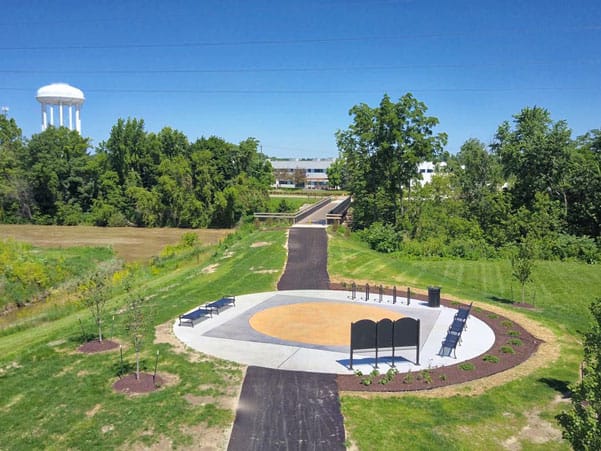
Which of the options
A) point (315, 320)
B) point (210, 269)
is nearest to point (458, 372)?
point (315, 320)

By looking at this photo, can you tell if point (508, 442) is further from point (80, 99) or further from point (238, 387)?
point (80, 99)

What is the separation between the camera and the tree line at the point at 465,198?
3753 cm

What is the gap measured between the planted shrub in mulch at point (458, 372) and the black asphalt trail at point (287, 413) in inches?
34.1

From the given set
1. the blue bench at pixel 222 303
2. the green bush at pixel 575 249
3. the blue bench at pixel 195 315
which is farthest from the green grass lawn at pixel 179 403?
the green bush at pixel 575 249

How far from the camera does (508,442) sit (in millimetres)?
9820

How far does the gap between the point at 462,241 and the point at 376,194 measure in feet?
36.3

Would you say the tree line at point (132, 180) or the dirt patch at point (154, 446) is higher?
the tree line at point (132, 180)

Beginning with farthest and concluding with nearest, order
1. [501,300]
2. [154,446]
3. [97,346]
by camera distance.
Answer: [501,300] < [97,346] < [154,446]

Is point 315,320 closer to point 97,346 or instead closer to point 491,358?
point 491,358

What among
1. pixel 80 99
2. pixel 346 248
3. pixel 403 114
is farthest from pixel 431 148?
pixel 80 99

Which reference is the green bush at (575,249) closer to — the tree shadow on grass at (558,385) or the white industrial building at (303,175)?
the tree shadow on grass at (558,385)

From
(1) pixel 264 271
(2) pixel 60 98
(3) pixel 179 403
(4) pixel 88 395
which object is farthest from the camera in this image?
(2) pixel 60 98

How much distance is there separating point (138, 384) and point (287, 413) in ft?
13.4

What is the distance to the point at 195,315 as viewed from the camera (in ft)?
60.5
